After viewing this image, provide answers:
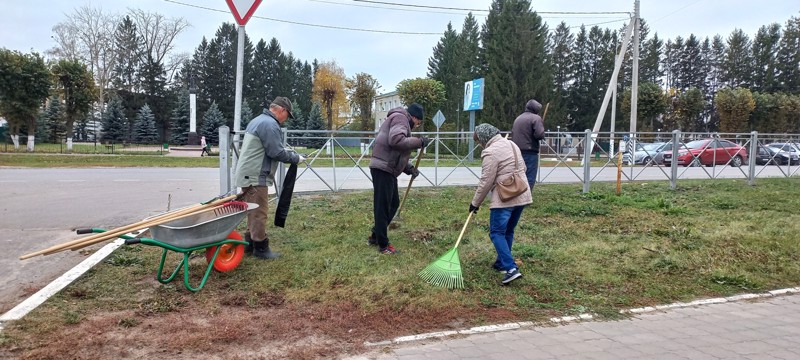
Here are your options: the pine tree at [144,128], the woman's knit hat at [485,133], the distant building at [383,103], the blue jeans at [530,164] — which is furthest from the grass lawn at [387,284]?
the distant building at [383,103]

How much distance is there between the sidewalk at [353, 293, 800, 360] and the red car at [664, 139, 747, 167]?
10748 millimetres

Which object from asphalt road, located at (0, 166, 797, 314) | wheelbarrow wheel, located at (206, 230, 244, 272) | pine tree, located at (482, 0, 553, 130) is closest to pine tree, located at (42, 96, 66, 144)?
asphalt road, located at (0, 166, 797, 314)

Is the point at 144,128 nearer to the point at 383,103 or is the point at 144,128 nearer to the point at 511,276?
the point at 383,103

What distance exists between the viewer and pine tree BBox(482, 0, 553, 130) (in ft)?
130

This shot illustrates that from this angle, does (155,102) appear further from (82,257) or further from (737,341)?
(737,341)

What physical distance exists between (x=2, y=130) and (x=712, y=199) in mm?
47851

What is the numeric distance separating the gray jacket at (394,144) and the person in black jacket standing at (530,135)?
2.99 m

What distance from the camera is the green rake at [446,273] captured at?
4539 mm

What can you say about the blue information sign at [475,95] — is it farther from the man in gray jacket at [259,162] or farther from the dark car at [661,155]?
the man in gray jacket at [259,162]

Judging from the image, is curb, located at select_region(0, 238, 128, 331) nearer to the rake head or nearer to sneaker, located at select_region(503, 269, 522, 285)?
the rake head

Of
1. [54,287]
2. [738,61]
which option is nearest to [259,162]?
[54,287]

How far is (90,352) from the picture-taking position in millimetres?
3135

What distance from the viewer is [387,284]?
4.47 meters

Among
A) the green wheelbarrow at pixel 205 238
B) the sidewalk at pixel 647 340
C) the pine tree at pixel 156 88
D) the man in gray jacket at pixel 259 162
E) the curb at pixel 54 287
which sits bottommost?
the sidewalk at pixel 647 340
